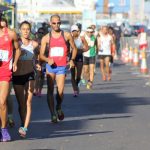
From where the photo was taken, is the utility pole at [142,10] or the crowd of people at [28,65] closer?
the crowd of people at [28,65]

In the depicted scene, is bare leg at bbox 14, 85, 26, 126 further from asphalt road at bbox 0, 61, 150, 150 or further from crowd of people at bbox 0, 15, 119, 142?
asphalt road at bbox 0, 61, 150, 150

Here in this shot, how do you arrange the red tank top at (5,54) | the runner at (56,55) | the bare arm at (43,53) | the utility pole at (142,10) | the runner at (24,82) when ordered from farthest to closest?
1. the utility pole at (142,10)
2. the runner at (56,55)
3. the bare arm at (43,53)
4. the runner at (24,82)
5. the red tank top at (5,54)

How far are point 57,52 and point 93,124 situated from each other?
1388mm

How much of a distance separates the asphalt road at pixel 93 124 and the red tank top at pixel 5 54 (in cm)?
103

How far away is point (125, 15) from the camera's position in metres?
145

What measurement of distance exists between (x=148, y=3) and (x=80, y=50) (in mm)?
91731

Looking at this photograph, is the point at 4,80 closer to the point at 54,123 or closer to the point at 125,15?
the point at 54,123

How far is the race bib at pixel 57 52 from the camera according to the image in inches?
523

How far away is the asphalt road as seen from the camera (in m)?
10.7

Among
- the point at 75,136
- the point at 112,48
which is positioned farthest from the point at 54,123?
the point at 112,48

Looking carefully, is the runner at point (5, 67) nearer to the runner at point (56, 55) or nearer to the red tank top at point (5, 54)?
the red tank top at point (5, 54)

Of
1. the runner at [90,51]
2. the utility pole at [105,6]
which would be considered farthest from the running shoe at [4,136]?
the utility pole at [105,6]

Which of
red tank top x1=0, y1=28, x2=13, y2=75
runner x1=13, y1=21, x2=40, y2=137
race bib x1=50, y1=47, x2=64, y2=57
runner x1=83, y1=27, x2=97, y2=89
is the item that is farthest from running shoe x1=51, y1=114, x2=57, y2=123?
runner x1=83, y1=27, x2=97, y2=89

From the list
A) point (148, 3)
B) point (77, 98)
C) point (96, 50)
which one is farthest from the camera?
point (148, 3)
